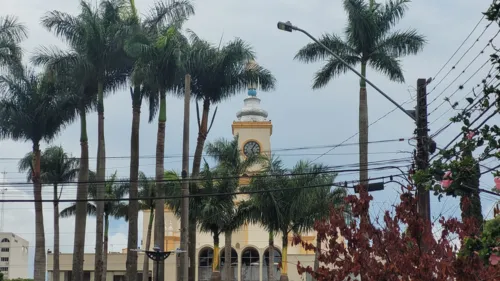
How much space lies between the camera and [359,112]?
30859mm

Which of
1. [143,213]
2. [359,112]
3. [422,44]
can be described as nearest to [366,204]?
[359,112]

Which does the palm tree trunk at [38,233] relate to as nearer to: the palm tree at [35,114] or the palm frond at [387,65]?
the palm tree at [35,114]

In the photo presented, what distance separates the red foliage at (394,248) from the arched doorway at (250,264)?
46.0 meters

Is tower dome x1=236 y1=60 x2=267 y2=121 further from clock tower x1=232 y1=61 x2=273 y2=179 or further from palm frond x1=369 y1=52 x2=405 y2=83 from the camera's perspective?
palm frond x1=369 y1=52 x2=405 y2=83

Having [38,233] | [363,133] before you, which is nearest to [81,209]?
[38,233]

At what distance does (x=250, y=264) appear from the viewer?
63.5 m

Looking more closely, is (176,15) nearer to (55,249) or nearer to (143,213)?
(55,249)

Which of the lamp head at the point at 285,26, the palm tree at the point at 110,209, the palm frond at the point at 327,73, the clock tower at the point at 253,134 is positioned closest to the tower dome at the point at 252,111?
the clock tower at the point at 253,134

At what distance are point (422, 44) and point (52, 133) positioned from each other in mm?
19127

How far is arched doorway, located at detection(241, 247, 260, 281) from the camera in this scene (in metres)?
62.1

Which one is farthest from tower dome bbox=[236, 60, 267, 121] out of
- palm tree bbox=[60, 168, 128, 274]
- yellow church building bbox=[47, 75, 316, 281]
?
palm tree bbox=[60, 168, 128, 274]

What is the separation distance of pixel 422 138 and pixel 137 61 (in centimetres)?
2035

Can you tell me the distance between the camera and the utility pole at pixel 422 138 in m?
17.0

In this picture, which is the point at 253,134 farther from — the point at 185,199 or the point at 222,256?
the point at 185,199
